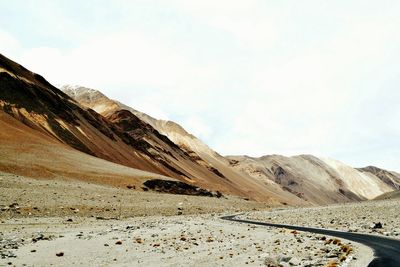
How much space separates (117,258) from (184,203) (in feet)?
187

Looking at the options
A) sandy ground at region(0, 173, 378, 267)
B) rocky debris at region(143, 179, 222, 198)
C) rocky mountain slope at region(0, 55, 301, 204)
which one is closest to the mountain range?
rocky mountain slope at region(0, 55, 301, 204)

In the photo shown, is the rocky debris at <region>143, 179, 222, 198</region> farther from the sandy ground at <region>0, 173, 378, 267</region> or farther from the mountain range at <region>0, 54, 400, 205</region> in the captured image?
the sandy ground at <region>0, 173, 378, 267</region>

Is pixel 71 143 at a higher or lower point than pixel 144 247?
higher

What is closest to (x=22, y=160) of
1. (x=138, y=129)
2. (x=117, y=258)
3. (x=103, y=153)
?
(x=103, y=153)

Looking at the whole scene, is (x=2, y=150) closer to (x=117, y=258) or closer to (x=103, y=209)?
(x=103, y=209)

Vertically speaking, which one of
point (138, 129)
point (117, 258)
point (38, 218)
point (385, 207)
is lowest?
point (38, 218)

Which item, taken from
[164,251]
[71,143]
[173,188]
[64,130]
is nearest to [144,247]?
[164,251]

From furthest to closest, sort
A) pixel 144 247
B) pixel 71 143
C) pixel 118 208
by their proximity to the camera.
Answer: pixel 71 143
pixel 118 208
pixel 144 247

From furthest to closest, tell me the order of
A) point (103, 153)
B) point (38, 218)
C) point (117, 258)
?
point (103, 153) → point (38, 218) → point (117, 258)

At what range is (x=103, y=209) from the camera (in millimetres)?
54688

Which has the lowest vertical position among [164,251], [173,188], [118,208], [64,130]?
[118,208]

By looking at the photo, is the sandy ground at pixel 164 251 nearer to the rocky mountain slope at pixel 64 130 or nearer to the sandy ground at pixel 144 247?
the sandy ground at pixel 144 247

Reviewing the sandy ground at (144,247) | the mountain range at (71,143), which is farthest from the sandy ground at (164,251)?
the mountain range at (71,143)

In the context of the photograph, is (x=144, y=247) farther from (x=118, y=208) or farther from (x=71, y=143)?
(x=71, y=143)
